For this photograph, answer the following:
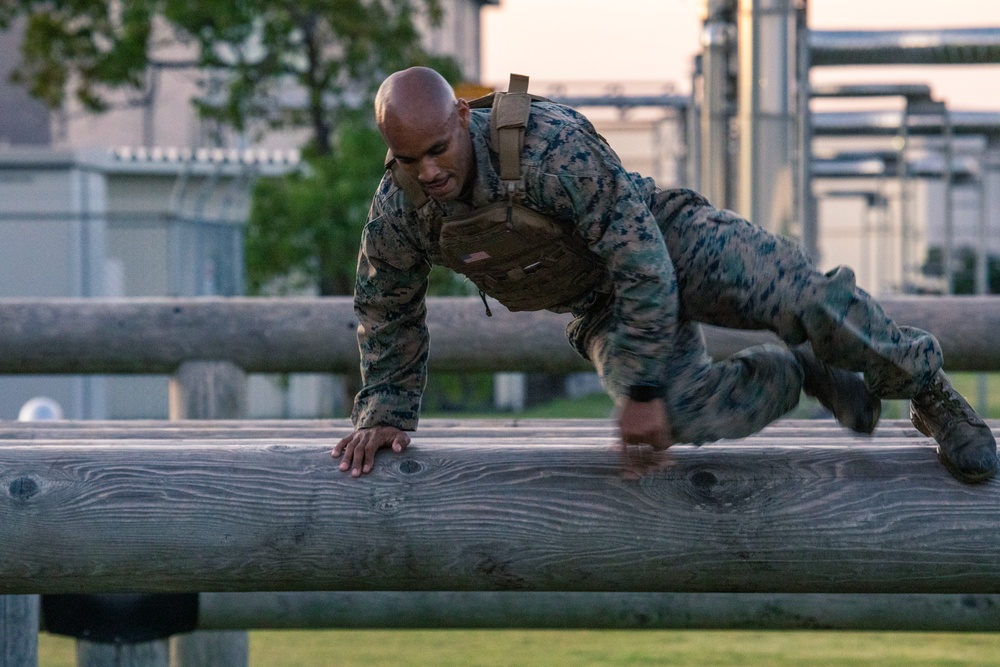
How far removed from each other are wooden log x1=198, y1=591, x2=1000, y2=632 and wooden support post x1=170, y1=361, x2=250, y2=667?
1.97ft

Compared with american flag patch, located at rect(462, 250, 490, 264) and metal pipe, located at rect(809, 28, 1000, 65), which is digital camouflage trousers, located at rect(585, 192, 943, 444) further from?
metal pipe, located at rect(809, 28, 1000, 65)

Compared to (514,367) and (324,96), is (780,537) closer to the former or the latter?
(514,367)

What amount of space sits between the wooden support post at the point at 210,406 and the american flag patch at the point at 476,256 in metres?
2.49

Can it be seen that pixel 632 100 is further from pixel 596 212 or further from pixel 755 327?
pixel 596 212

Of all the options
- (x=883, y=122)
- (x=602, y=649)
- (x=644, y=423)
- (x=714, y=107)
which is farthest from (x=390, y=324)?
(x=883, y=122)

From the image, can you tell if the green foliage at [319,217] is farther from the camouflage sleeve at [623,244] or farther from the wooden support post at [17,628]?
the camouflage sleeve at [623,244]

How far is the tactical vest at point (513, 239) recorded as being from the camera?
275cm

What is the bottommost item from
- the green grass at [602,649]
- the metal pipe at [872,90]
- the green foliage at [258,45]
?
the green grass at [602,649]

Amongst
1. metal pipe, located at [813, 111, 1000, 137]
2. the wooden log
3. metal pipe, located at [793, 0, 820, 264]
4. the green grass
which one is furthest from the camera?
metal pipe, located at [813, 111, 1000, 137]

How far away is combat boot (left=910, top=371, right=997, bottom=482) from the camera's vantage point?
2797 millimetres

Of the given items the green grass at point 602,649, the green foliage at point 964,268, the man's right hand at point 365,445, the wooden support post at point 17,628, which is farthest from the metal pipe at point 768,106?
the green foliage at point 964,268

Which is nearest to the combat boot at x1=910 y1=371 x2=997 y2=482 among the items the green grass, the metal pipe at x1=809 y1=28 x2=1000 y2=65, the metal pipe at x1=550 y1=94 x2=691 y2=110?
the green grass

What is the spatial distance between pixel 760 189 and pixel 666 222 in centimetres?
539

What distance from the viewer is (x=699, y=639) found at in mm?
6047
